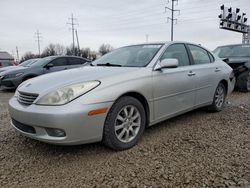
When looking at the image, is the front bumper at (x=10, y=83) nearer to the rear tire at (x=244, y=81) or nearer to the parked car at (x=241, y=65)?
the parked car at (x=241, y=65)

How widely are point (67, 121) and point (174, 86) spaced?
1.78m

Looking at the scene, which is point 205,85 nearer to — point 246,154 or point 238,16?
point 246,154

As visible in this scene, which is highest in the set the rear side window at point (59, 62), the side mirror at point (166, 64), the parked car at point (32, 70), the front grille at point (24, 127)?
the side mirror at point (166, 64)

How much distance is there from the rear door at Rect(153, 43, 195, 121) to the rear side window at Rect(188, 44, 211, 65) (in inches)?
9.3

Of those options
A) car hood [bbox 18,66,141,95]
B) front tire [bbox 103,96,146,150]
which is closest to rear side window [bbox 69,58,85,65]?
car hood [bbox 18,66,141,95]

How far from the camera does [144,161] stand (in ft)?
8.98

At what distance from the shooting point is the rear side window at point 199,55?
432 centimetres

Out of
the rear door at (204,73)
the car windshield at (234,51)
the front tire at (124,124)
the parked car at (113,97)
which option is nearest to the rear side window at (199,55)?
the rear door at (204,73)

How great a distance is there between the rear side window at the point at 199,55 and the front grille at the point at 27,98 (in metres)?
2.81

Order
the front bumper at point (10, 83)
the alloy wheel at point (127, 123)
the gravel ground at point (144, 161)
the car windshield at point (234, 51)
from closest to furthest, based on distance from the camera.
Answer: the gravel ground at point (144, 161)
the alloy wheel at point (127, 123)
the car windshield at point (234, 51)
the front bumper at point (10, 83)

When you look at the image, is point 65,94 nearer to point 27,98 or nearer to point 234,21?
point 27,98

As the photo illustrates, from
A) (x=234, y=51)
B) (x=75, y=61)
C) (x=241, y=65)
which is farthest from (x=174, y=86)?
(x=75, y=61)

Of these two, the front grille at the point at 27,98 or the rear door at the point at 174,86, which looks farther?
the rear door at the point at 174,86

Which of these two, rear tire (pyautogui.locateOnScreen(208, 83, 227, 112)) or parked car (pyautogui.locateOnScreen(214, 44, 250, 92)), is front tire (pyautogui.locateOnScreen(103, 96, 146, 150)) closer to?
rear tire (pyautogui.locateOnScreen(208, 83, 227, 112))
